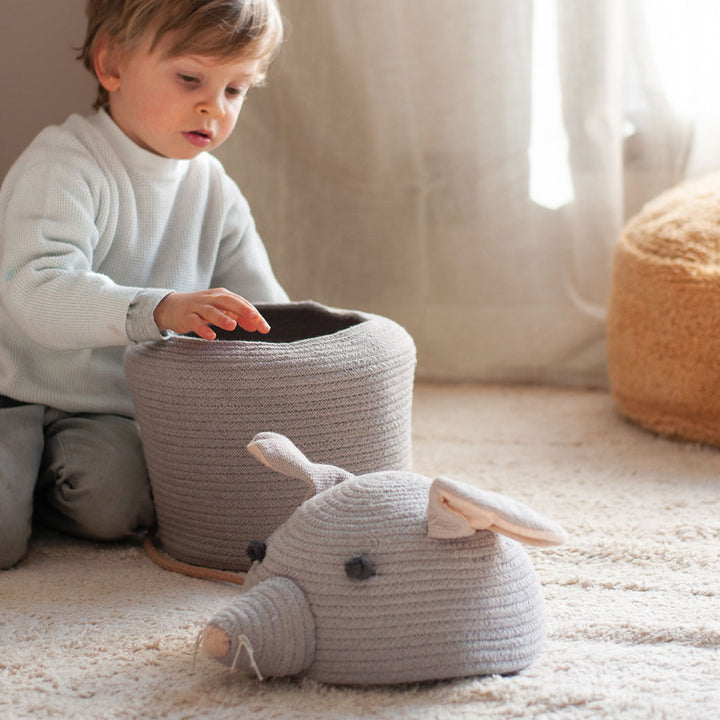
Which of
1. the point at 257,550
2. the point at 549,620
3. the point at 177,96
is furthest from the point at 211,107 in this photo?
the point at 549,620

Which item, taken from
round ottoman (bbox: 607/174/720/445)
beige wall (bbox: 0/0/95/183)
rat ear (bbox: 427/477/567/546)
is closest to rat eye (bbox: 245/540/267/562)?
rat ear (bbox: 427/477/567/546)

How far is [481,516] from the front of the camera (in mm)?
686

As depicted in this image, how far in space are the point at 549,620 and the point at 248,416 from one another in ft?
1.05

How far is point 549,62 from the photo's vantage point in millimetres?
1565

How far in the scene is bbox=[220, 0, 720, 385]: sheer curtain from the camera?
1.55 metres

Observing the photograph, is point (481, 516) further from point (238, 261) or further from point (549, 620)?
point (238, 261)

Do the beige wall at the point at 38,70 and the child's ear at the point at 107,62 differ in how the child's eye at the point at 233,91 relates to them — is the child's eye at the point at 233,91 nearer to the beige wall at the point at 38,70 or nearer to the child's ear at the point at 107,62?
the child's ear at the point at 107,62

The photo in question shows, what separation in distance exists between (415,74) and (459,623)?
1.07m

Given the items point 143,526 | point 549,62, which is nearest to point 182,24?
point 143,526

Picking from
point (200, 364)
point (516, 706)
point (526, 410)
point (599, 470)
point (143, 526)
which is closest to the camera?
point (516, 706)

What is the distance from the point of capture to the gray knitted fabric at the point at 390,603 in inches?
27.1

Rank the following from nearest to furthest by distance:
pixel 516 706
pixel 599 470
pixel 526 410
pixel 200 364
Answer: pixel 516 706
pixel 200 364
pixel 599 470
pixel 526 410

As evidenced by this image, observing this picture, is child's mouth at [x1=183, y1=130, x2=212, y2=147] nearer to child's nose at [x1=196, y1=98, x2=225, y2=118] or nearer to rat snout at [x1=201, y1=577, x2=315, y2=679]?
child's nose at [x1=196, y1=98, x2=225, y2=118]

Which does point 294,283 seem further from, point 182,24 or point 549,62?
point 182,24
